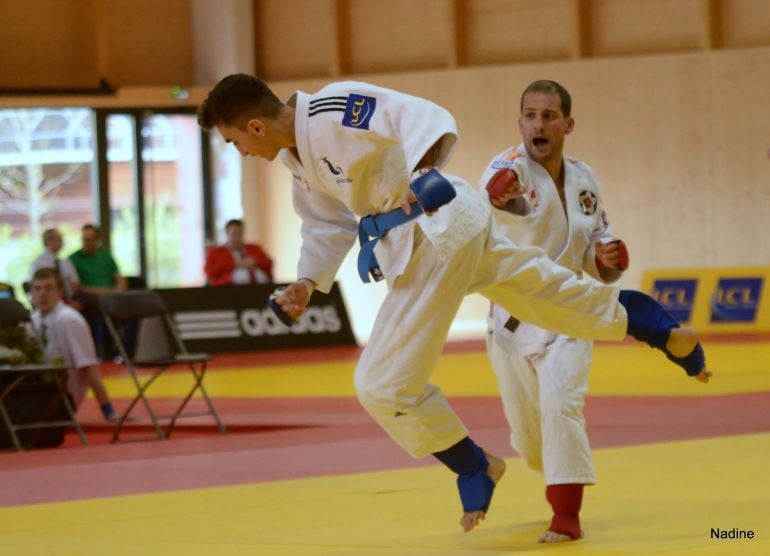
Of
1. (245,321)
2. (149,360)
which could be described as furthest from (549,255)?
(245,321)

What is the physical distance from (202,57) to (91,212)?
2941mm

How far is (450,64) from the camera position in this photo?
19.5m

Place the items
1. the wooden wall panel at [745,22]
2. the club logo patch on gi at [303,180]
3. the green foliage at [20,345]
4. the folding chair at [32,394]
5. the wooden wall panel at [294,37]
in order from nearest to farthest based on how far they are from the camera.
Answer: the club logo patch on gi at [303,180] → the folding chair at [32,394] → the green foliage at [20,345] → the wooden wall panel at [745,22] → the wooden wall panel at [294,37]

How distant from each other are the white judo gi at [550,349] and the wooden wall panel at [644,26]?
14119 mm

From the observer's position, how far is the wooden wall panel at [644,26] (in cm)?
1819

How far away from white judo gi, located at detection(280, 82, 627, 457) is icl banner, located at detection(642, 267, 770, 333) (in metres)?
11.4

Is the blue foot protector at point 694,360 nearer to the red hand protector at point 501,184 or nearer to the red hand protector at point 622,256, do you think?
the red hand protector at point 622,256

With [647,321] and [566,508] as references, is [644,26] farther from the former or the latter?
[566,508]

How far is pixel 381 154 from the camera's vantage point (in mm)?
4219

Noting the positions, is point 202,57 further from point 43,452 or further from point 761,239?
point 43,452

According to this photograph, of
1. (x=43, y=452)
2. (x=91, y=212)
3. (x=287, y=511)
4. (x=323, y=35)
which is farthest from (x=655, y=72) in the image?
(x=287, y=511)

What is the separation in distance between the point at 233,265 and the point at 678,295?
17.2 ft

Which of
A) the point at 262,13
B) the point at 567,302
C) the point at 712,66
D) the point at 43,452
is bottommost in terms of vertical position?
the point at 43,452

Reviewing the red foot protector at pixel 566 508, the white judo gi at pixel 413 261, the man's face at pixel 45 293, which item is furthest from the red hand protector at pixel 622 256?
the man's face at pixel 45 293
